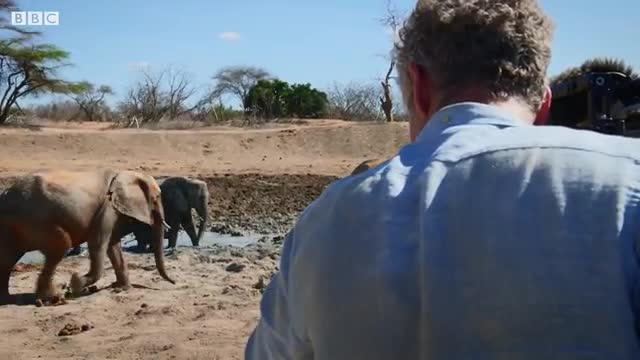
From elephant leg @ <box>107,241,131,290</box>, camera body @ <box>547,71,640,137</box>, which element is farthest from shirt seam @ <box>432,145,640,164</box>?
elephant leg @ <box>107,241,131,290</box>

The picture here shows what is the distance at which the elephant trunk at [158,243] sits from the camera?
32.7 feet

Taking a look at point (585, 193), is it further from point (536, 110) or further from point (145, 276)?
point (145, 276)

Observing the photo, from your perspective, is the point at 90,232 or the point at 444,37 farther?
the point at 90,232

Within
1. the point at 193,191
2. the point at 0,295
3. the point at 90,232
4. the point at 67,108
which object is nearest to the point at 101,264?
the point at 90,232

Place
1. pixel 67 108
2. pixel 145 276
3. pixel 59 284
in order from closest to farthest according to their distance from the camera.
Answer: pixel 59 284 → pixel 145 276 → pixel 67 108

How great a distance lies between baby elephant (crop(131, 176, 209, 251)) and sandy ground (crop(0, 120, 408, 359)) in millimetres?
670

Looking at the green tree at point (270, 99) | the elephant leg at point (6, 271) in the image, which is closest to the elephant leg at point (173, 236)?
the elephant leg at point (6, 271)

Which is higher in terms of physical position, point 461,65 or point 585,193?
point 461,65

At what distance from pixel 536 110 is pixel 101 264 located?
8303 mm

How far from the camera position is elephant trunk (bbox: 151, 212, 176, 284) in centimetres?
995

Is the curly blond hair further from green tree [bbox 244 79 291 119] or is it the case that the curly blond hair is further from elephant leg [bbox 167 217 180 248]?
green tree [bbox 244 79 291 119]

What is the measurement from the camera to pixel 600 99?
334 centimetres

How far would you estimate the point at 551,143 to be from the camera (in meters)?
1.40

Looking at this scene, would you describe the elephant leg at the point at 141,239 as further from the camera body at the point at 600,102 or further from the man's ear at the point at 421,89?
the man's ear at the point at 421,89
